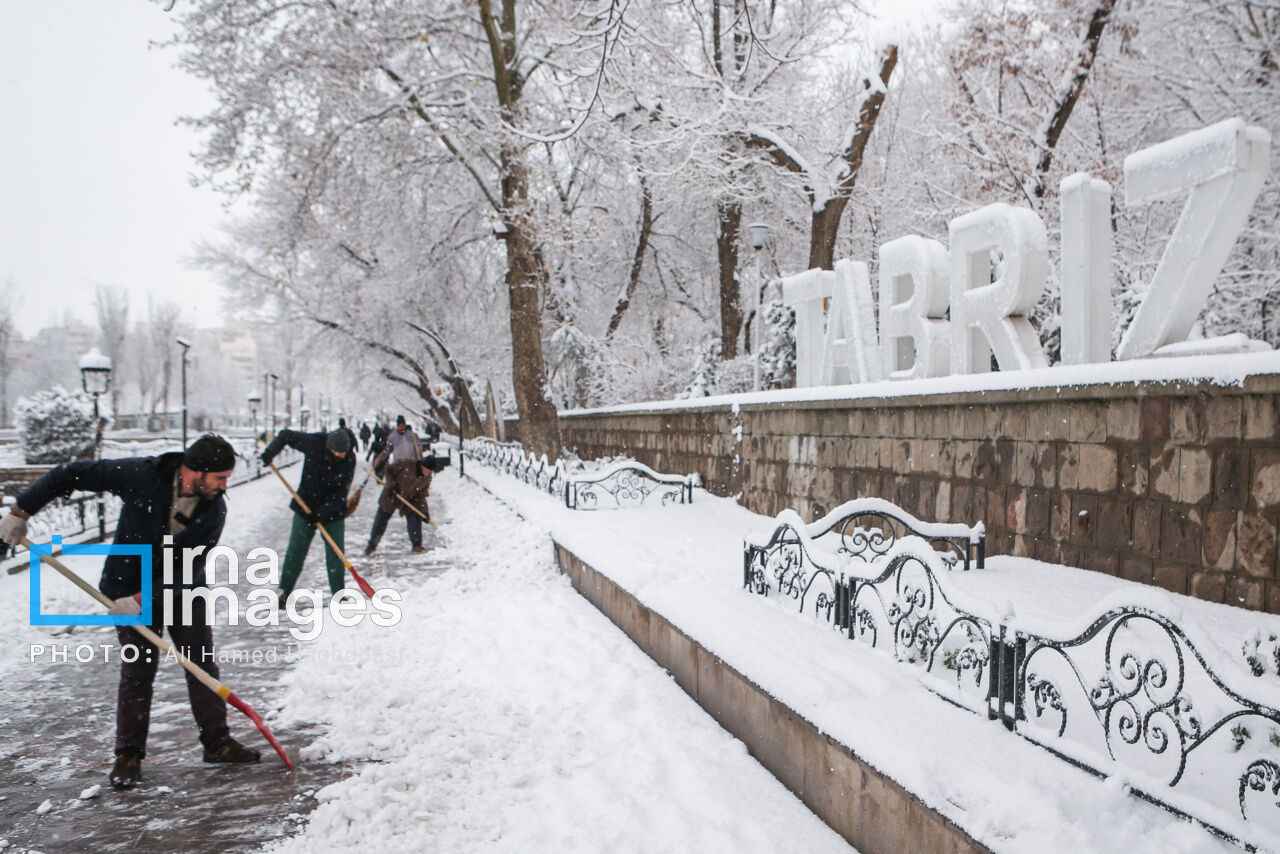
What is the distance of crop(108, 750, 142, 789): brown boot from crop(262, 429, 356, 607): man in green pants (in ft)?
10.8

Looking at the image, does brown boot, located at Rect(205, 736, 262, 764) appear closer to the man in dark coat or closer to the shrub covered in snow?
the man in dark coat

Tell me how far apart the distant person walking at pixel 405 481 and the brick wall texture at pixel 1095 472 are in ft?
17.3

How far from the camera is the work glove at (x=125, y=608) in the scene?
3646 mm

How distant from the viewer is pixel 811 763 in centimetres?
321

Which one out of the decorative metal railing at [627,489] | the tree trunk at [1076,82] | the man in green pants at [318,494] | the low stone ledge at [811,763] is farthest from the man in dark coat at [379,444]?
the tree trunk at [1076,82]

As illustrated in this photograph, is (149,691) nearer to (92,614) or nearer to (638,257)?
(92,614)

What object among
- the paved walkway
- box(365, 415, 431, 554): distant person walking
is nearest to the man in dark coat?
box(365, 415, 431, 554): distant person walking

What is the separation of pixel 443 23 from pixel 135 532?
14582 mm

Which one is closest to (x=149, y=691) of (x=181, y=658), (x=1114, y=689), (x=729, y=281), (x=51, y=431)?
(x=181, y=658)

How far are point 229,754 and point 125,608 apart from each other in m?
0.91

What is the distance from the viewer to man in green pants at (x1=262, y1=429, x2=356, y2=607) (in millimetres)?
6844

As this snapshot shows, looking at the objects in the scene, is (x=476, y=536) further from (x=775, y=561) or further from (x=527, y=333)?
(x=775, y=561)

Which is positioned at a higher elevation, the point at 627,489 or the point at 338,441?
the point at 338,441

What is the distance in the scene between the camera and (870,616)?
3.98 metres
